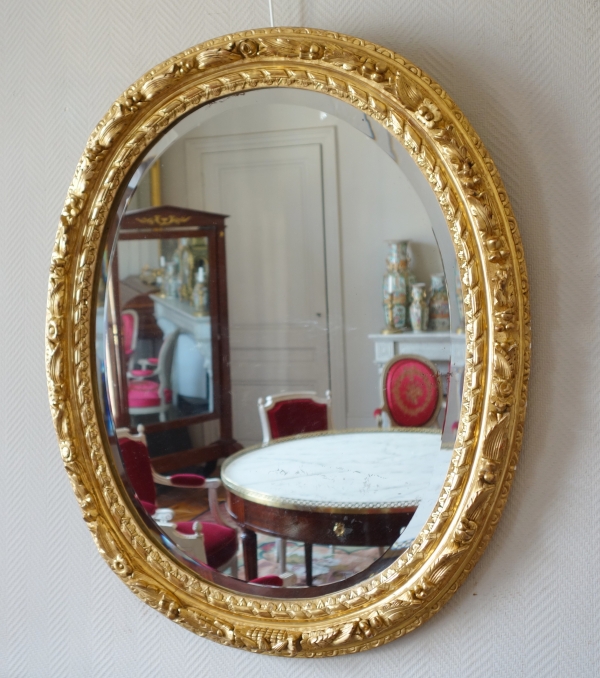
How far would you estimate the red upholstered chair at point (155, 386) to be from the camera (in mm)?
1124

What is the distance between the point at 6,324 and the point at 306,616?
688 mm

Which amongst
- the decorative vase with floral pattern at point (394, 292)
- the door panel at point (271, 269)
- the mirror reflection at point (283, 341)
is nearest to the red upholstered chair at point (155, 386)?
the mirror reflection at point (283, 341)

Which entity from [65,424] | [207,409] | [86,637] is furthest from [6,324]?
[86,637]

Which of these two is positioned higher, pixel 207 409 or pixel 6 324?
pixel 6 324

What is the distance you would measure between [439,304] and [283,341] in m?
0.22

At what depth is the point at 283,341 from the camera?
106 cm

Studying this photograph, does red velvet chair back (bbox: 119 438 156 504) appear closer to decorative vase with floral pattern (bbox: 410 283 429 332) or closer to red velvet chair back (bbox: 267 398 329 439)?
red velvet chair back (bbox: 267 398 329 439)

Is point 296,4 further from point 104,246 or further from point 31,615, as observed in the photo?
point 31,615

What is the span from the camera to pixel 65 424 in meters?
1.17

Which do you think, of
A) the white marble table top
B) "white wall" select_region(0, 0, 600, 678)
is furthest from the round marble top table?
"white wall" select_region(0, 0, 600, 678)

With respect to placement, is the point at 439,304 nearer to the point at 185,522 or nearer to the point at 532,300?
the point at 532,300

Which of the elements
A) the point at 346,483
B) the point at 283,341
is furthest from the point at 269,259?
the point at 346,483

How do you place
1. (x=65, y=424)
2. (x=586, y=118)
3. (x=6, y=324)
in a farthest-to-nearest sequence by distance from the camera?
(x=6, y=324) < (x=65, y=424) < (x=586, y=118)

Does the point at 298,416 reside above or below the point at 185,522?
above
